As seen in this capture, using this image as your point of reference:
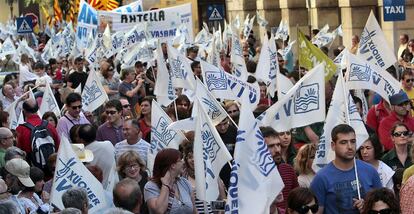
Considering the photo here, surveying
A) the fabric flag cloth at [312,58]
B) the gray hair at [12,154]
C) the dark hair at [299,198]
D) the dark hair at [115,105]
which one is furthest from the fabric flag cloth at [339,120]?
the fabric flag cloth at [312,58]

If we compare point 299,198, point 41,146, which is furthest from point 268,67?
point 299,198

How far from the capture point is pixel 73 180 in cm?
1059

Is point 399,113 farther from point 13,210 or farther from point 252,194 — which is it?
point 13,210

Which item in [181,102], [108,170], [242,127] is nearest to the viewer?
[242,127]

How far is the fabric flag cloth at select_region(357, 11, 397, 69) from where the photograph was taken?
1661cm

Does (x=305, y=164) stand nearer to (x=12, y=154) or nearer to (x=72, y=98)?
(x=12, y=154)

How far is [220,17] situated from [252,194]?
74.4ft

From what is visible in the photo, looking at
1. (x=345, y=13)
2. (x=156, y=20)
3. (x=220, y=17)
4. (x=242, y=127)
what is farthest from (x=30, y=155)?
(x=345, y=13)

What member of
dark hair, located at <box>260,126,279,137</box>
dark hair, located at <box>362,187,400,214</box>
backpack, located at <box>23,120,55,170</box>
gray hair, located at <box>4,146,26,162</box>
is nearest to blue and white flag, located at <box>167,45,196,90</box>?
backpack, located at <box>23,120,55,170</box>

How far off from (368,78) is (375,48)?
242 centimetres

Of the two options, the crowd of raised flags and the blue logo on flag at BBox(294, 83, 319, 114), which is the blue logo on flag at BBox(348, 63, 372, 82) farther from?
the blue logo on flag at BBox(294, 83, 319, 114)

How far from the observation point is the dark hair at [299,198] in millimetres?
9281

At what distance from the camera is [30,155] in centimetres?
1402

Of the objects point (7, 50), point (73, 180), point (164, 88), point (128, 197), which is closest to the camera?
point (128, 197)
